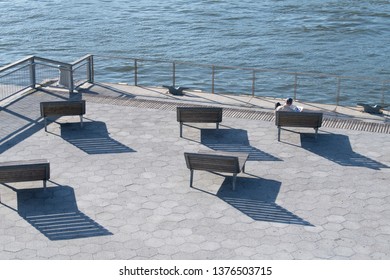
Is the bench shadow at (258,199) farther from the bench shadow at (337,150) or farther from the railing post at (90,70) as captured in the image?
the railing post at (90,70)

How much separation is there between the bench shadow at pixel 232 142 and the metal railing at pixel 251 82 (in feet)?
33.6

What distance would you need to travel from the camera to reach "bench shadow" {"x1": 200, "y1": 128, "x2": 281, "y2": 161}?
1553cm

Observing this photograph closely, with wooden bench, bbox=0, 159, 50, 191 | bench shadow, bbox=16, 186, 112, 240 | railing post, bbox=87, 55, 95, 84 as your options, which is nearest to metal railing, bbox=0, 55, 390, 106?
railing post, bbox=87, 55, 95, 84

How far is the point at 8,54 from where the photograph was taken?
121 feet

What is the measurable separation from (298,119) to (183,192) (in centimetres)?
377

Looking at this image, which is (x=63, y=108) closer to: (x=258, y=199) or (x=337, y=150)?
(x=258, y=199)

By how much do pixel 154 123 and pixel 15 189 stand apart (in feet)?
15.3

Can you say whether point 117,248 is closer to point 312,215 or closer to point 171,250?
point 171,250

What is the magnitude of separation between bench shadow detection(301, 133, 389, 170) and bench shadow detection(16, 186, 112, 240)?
17.7 ft

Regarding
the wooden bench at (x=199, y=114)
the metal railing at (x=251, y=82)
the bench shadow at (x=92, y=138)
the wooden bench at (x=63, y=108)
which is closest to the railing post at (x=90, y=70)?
the bench shadow at (x=92, y=138)

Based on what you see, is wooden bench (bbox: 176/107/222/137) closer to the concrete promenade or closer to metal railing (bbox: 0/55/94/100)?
the concrete promenade

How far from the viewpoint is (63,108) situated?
16.7 metres

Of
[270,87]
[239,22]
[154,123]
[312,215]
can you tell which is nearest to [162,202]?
[312,215]

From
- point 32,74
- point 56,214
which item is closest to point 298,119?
point 56,214
